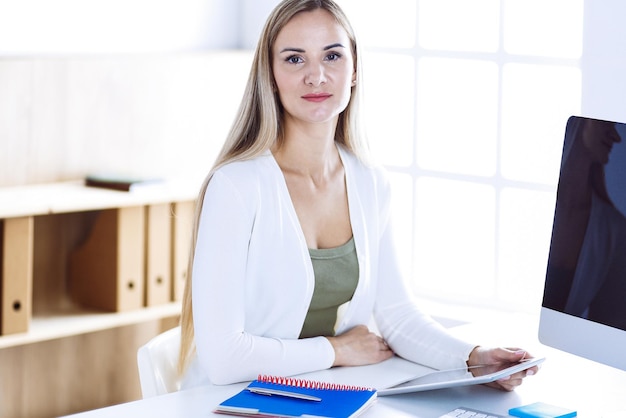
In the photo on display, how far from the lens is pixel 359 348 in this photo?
6.91 ft

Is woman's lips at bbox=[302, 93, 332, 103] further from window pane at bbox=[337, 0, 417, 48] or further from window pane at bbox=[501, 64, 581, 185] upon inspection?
window pane at bbox=[337, 0, 417, 48]

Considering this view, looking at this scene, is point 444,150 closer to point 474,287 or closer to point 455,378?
point 474,287

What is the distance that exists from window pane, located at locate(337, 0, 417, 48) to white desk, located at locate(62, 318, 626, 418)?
4.70 ft

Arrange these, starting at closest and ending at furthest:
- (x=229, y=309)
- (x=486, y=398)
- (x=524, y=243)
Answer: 1. (x=486, y=398)
2. (x=229, y=309)
3. (x=524, y=243)

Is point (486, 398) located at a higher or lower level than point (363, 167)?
lower

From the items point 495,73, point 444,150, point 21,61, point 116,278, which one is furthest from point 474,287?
point 21,61

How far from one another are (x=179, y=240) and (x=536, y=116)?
3.84ft

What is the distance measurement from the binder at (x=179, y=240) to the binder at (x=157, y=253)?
0.02 metres

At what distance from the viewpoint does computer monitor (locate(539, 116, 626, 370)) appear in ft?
5.68

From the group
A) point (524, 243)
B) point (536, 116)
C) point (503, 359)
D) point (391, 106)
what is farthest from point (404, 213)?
point (503, 359)

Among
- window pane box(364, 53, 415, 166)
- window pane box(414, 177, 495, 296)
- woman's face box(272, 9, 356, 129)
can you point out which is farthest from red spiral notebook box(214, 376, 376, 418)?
window pane box(364, 53, 415, 166)

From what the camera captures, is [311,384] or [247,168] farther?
[247,168]

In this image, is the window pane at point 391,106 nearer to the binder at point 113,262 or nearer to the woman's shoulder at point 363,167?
the binder at point 113,262

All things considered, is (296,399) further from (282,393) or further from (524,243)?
(524,243)
